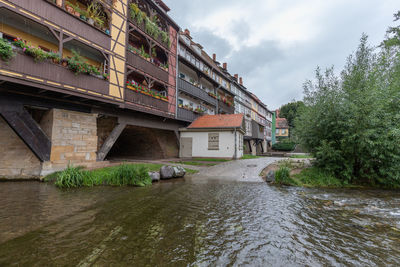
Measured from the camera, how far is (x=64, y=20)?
9.04 metres

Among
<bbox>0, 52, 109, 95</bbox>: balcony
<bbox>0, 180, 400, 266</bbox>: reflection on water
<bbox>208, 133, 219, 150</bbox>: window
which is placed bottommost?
<bbox>0, 180, 400, 266</bbox>: reflection on water

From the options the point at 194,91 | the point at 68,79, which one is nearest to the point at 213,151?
the point at 194,91

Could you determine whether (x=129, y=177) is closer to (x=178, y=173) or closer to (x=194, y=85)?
(x=178, y=173)

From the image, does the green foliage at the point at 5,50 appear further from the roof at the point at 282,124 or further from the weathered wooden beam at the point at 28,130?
the roof at the point at 282,124

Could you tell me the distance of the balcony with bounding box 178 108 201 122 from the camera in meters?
17.8

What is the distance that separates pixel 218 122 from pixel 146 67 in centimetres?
843

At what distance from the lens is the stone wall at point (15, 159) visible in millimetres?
8766

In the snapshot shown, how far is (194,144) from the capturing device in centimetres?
1844

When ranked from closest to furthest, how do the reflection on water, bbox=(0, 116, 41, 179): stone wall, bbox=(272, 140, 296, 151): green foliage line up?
1. the reflection on water
2. bbox=(0, 116, 41, 179): stone wall
3. bbox=(272, 140, 296, 151): green foliage

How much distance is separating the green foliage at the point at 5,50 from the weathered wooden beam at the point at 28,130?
6.52 feet

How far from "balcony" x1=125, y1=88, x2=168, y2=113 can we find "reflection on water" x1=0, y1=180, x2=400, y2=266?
7.48 meters

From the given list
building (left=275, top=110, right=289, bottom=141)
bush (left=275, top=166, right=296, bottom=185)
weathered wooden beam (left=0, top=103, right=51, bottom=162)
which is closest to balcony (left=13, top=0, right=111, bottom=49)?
weathered wooden beam (left=0, top=103, right=51, bottom=162)

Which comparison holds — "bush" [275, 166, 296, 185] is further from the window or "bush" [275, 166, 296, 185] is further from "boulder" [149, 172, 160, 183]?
the window

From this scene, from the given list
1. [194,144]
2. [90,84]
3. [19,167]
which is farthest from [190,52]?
[19,167]
